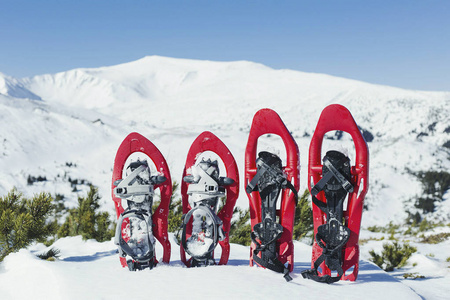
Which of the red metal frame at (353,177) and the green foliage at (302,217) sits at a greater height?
the red metal frame at (353,177)

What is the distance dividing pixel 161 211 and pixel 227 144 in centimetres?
1769

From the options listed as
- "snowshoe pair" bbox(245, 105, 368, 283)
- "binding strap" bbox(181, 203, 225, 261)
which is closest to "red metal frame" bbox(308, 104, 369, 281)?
"snowshoe pair" bbox(245, 105, 368, 283)

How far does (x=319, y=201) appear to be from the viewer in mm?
4238

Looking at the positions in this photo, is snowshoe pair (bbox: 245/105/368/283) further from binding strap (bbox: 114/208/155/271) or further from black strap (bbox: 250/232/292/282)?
binding strap (bbox: 114/208/155/271)

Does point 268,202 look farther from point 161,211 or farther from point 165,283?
point 165,283

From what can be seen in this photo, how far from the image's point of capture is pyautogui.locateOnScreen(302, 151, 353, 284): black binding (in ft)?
13.3

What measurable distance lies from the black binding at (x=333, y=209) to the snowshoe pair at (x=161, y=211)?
1.01 metres

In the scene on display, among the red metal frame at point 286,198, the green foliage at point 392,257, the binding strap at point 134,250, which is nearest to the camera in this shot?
the binding strap at point 134,250

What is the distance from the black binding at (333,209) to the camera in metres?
4.06

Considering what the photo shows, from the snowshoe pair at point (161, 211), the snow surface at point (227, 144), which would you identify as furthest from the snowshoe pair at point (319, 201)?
the snowshoe pair at point (161, 211)

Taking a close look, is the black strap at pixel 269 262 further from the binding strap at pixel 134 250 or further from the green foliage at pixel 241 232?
the green foliage at pixel 241 232

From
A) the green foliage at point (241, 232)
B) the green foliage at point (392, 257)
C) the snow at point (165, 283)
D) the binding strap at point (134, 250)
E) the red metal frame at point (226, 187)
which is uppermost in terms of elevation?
the red metal frame at point (226, 187)

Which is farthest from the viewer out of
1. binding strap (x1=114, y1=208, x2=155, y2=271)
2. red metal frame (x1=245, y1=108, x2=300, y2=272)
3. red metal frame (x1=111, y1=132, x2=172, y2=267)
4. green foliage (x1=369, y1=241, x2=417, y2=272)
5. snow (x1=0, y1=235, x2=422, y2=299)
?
Result: green foliage (x1=369, y1=241, x2=417, y2=272)

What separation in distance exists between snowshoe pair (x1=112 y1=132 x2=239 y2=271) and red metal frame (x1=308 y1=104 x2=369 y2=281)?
94 cm
